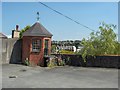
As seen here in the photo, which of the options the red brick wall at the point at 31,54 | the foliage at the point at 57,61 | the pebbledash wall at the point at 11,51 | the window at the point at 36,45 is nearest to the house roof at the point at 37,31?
the red brick wall at the point at 31,54

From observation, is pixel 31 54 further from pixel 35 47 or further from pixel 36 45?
pixel 36 45

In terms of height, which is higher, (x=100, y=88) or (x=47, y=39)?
(x=47, y=39)

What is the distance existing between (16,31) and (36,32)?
1574 cm

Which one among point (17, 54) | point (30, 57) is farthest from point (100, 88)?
point (17, 54)

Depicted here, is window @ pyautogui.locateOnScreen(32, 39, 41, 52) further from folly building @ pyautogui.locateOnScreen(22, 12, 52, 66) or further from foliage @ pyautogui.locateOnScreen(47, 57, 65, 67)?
foliage @ pyautogui.locateOnScreen(47, 57, 65, 67)

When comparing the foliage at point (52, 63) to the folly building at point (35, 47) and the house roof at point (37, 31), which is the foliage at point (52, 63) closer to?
the folly building at point (35, 47)

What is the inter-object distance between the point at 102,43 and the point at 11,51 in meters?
9.44

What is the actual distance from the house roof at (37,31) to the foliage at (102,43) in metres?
4.08

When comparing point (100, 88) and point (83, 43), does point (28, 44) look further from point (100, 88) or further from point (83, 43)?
point (100, 88)

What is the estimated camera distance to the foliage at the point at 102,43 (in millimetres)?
23250

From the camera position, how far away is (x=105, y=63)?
71.3 feet

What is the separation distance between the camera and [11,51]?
23453 mm

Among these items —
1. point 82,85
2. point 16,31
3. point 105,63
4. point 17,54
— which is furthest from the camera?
point 16,31

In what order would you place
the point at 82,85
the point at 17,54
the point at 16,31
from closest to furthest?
the point at 82,85
the point at 17,54
the point at 16,31
